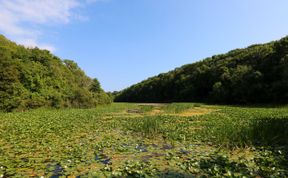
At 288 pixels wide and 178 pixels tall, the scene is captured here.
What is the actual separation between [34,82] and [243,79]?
30.4 m

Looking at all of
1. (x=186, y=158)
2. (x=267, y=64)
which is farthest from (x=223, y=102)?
(x=186, y=158)

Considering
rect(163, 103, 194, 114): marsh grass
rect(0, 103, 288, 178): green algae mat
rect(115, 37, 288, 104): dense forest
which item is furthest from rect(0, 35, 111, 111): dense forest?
rect(115, 37, 288, 104): dense forest

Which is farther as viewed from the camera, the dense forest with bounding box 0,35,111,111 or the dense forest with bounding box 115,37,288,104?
the dense forest with bounding box 115,37,288,104

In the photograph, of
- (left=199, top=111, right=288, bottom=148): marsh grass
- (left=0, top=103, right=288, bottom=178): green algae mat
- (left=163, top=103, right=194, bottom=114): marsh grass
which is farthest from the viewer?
(left=163, top=103, right=194, bottom=114): marsh grass

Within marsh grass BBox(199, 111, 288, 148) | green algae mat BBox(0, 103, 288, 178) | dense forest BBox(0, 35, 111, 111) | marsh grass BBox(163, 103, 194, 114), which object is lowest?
green algae mat BBox(0, 103, 288, 178)

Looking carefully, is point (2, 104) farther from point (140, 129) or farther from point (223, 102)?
point (223, 102)

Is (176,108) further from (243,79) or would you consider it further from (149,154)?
(149,154)

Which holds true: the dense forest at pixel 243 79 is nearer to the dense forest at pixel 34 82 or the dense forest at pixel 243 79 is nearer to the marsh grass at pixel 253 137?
the marsh grass at pixel 253 137

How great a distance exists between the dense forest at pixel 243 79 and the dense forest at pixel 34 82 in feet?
74.1

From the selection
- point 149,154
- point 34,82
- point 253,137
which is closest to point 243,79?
point 34,82

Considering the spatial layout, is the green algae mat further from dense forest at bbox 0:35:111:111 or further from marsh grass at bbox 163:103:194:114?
dense forest at bbox 0:35:111:111

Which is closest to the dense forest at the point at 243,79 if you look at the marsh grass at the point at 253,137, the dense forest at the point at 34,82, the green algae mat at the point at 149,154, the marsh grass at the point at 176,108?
the marsh grass at the point at 176,108

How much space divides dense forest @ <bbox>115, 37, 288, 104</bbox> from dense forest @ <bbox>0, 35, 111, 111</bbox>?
22.6m

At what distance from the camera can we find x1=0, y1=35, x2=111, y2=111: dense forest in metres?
23.6
